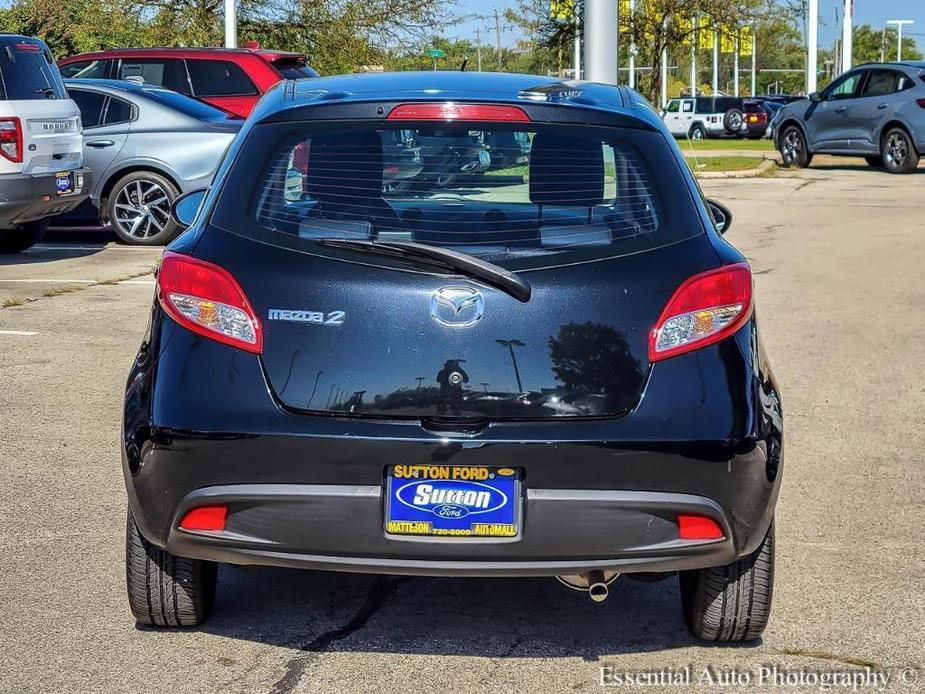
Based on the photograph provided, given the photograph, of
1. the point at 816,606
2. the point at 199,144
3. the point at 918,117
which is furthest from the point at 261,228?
the point at 918,117

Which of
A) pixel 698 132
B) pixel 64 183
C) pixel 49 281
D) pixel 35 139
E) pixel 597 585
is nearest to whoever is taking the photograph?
pixel 597 585

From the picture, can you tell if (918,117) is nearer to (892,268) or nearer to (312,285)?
(892,268)

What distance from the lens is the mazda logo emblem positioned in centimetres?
357

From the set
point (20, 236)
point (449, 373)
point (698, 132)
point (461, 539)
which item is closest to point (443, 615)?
point (461, 539)

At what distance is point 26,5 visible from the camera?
29.7 m

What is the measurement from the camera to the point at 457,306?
358 centimetres

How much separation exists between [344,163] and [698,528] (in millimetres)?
1369

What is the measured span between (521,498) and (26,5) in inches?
1132

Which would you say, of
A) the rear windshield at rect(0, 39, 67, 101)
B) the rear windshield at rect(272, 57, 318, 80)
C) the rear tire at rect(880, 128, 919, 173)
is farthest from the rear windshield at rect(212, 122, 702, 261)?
the rear tire at rect(880, 128, 919, 173)

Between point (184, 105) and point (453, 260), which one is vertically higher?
point (184, 105)

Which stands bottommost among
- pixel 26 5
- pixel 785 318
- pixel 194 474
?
pixel 785 318

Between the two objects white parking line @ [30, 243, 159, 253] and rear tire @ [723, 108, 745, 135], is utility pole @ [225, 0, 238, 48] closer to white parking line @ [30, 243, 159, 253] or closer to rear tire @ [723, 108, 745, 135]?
white parking line @ [30, 243, 159, 253]

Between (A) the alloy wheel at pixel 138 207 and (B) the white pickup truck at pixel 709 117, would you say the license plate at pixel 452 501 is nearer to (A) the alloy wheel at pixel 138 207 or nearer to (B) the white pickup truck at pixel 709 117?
(A) the alloy wheel at pixel 138 207

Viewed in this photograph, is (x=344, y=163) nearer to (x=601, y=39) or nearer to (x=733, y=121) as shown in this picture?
(x=601, y=39)
